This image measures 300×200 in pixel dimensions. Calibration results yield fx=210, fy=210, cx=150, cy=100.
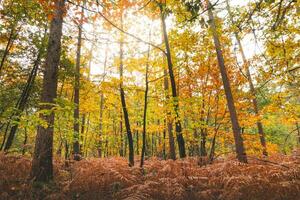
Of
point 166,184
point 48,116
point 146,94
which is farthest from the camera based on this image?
point 146,94

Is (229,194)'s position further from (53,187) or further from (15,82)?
(15,82)

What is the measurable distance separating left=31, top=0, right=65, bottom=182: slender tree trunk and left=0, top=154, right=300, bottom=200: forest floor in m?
0.35

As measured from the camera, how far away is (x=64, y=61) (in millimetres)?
10492

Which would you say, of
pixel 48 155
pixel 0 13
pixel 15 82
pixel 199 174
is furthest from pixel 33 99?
pixel 199 174

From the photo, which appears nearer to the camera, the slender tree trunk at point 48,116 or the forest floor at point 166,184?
the forest floor at point 166,184

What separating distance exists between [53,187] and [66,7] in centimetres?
496

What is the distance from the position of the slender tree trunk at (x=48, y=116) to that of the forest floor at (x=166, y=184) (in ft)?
1.16

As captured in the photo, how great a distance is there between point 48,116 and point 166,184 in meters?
3.72

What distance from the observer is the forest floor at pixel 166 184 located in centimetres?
453

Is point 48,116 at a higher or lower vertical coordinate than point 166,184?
higher

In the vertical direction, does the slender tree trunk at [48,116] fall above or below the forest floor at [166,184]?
above

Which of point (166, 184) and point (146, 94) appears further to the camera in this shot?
point (146, 94)

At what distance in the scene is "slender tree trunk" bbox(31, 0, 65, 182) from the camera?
18.7ft

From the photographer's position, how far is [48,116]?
592 cm
